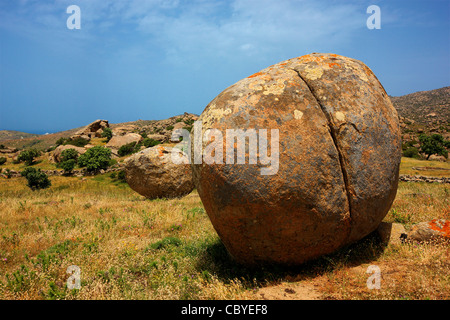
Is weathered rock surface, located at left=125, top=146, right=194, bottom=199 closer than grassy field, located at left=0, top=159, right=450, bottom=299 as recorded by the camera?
No

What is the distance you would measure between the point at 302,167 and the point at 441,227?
3.18m

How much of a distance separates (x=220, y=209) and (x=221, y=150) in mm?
924

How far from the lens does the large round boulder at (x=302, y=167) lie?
3979 millimetres

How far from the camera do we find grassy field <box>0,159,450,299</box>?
380 cm

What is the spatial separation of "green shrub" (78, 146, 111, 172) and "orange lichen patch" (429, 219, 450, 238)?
3169cm

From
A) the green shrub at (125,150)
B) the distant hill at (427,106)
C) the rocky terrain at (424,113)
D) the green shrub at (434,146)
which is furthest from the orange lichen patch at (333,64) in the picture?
the distant hill at (427,106)

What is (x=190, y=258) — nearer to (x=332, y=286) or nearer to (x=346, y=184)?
(x=332, y=286)

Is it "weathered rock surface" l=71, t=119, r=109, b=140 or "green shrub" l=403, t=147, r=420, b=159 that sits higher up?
"weathered rock surface" l=71, t=119, r=109, b=140

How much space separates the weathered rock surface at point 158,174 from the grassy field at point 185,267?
5138 mm

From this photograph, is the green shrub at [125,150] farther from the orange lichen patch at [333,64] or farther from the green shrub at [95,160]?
the orange lichen patch at [333,64]

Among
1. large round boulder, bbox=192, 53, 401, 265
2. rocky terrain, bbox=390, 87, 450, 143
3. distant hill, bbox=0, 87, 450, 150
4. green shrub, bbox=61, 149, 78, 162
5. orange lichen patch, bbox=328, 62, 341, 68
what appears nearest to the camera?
large round boulder, bbox=192, 53, 401, 265

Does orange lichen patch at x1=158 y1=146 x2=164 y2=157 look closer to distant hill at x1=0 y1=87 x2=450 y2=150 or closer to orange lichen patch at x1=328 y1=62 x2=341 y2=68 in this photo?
orange lichen patch at x1=328 y1=62 x2=341 y2=68

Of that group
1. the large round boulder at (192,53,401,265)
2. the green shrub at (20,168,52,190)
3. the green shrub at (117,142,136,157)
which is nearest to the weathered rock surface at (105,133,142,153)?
the green shrub at (117,142,136,157)
